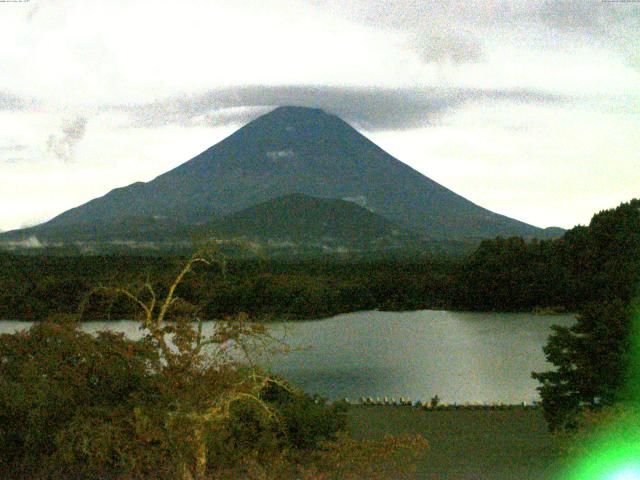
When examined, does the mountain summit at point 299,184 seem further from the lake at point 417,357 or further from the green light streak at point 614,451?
the green light streak at point 614,451

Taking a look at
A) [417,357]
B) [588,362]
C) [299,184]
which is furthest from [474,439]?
[299,184]

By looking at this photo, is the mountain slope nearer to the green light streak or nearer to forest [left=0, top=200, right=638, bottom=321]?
forest [left=0, top=200, right=638, bottom=321]

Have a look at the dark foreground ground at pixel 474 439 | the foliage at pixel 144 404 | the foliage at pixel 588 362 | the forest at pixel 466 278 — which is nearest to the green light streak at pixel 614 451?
the dark foreground ground at pixel 474 439

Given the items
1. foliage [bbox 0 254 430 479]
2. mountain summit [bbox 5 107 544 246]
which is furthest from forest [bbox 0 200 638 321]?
mountain summit [bbox 5 107 544 246]

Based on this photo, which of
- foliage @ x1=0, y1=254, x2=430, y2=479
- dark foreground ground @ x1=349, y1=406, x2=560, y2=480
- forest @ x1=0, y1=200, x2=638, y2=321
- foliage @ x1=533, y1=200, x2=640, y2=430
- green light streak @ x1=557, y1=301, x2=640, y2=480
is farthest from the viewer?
forest @ x1=0, y1=200, x2=638, y2=321

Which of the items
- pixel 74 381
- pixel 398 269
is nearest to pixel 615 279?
pixel 398 269

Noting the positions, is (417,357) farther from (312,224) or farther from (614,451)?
(312,224)
